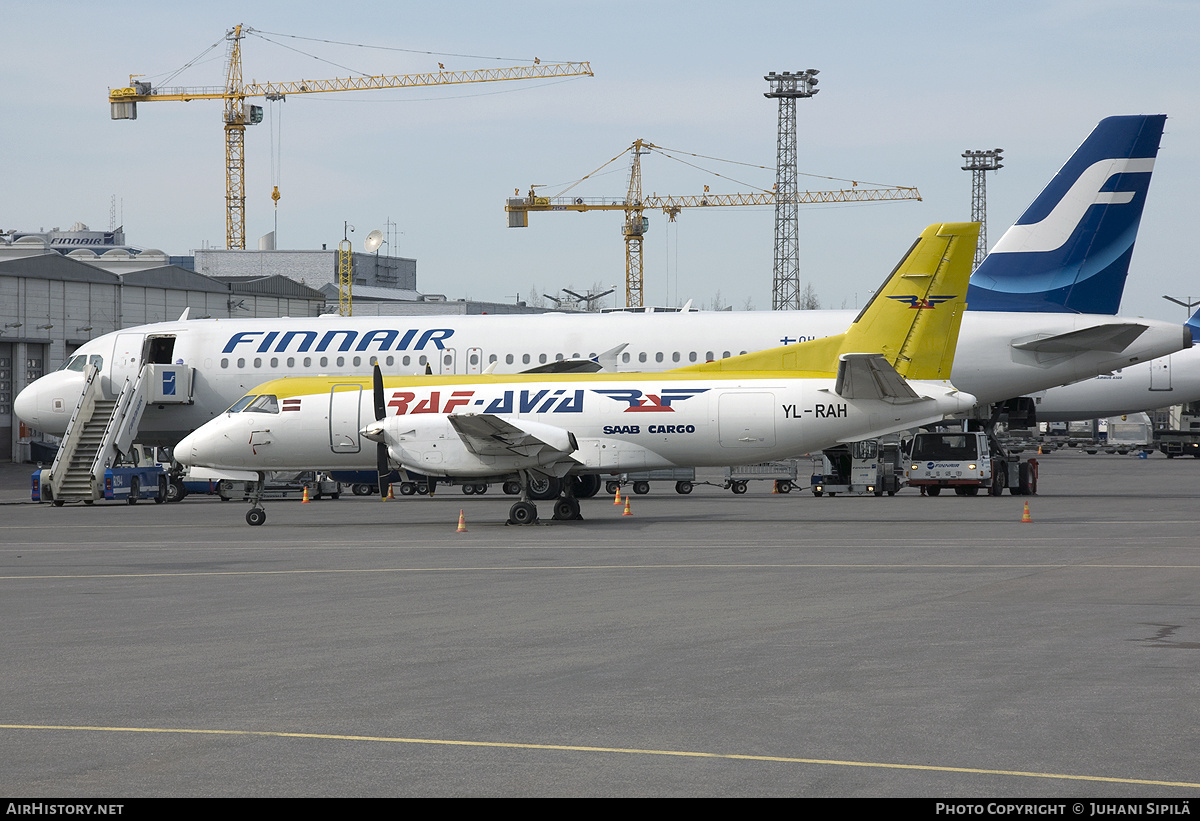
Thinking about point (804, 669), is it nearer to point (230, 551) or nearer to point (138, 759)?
point (138, 759)

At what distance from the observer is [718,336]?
123 feet

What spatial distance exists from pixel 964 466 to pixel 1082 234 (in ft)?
24.0

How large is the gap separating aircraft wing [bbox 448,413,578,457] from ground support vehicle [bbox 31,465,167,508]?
54.4ft

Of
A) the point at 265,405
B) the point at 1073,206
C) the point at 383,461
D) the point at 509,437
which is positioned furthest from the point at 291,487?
the point at 1073,206

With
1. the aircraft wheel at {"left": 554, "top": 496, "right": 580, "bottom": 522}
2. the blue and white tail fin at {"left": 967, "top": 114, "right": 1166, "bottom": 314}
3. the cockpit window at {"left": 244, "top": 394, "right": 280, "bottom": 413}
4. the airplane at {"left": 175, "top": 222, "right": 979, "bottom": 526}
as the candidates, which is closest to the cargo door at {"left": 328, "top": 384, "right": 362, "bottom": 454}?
the airplane at {"left": 175, "top": 222, "right": 979, "bottom": 526}

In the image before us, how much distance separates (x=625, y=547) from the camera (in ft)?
71.9

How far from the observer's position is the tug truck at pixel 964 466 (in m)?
37.4

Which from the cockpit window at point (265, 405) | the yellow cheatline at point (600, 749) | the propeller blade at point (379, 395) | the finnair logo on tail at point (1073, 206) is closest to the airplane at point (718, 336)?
the finnair logo on tail at point (1073, 206)

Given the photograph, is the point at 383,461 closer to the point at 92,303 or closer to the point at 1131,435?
the point at 92,303

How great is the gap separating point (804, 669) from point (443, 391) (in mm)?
19440

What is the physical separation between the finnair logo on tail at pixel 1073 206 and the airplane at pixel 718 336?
0.11 ft

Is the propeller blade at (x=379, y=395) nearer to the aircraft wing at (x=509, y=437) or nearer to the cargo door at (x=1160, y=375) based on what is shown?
the aircraft wing at (x=509, y=437)

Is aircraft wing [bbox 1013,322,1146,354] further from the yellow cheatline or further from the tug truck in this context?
the yellow cheatline
